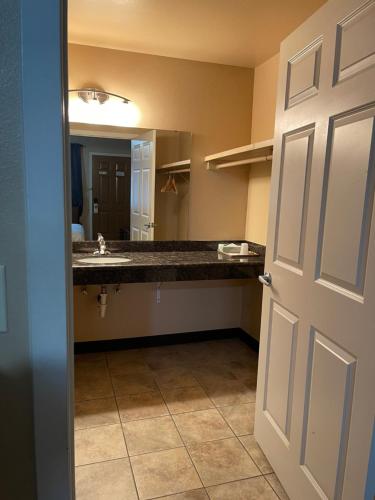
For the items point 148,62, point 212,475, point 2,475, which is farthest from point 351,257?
point 148,62

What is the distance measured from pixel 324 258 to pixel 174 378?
5.61 ft

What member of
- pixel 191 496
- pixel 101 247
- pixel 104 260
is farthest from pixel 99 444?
pixel 101 247

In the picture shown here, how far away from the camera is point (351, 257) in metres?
1.19

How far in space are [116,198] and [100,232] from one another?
1.01 feet

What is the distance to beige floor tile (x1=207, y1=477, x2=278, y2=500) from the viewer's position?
1.63m

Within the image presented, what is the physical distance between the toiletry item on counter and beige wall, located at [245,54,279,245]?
0.16m

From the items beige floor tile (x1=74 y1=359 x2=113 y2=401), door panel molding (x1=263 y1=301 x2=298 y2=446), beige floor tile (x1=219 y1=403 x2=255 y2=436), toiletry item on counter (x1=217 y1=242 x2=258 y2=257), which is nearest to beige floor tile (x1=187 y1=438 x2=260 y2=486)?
beige floor tile (x1=219 y1=403 x2=255 y2=436)

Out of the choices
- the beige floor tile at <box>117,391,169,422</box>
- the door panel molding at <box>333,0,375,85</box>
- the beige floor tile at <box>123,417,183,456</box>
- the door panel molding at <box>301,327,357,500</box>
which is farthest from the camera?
the beige floor tile at <box>117,391,169,422</box>

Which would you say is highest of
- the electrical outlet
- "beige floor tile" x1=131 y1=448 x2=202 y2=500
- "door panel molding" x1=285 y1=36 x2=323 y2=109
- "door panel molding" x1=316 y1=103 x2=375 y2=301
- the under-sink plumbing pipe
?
"door panel molding" x1=285 y1=36 x2=323 y2=109

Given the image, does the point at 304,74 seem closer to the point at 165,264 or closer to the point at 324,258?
the point at 324,258

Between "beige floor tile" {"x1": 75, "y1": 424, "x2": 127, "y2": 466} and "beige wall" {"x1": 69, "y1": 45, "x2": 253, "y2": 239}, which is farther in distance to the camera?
"beige wall" {"x1": 69, "y1": 45, "x2": 253, "y2": 239}

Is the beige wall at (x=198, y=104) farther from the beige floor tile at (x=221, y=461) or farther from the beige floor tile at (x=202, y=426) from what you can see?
the beige floor tile at (x=221, y=461)

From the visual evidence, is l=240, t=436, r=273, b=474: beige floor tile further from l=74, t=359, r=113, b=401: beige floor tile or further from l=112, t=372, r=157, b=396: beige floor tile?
l=74, t=359, r=113, b=401: beige floor tile

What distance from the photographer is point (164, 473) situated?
5.74 ft
